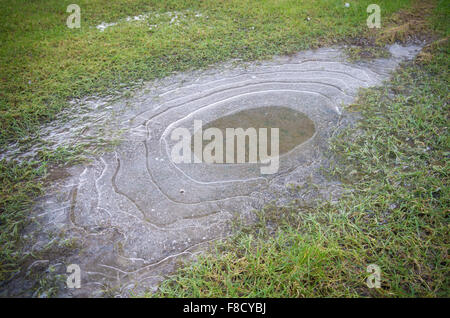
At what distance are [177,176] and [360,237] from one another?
60.3 inches

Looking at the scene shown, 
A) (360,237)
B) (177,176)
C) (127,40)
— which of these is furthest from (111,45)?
(360,237)

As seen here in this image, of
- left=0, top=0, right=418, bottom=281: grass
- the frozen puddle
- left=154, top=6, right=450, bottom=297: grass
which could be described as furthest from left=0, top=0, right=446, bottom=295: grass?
the frozen puddle

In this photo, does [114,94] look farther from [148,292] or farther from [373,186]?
[373,186]

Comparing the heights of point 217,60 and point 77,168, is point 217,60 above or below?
above

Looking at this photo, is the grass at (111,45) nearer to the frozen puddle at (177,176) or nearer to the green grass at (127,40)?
the green grass at (127,40)

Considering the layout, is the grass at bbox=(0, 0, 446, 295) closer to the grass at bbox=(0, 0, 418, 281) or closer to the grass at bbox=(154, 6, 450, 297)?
the grass at bbox=(0, 0, 418, 281)

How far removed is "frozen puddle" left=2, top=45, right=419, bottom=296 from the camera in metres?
2.09

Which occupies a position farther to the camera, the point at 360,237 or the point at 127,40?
the point at 127,40

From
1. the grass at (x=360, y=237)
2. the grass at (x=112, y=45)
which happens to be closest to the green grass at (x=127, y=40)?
the grass at (x=112, y=45)

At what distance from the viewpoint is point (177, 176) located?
2648 mm

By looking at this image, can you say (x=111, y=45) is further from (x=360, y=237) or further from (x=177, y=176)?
(x=360, y=237)
